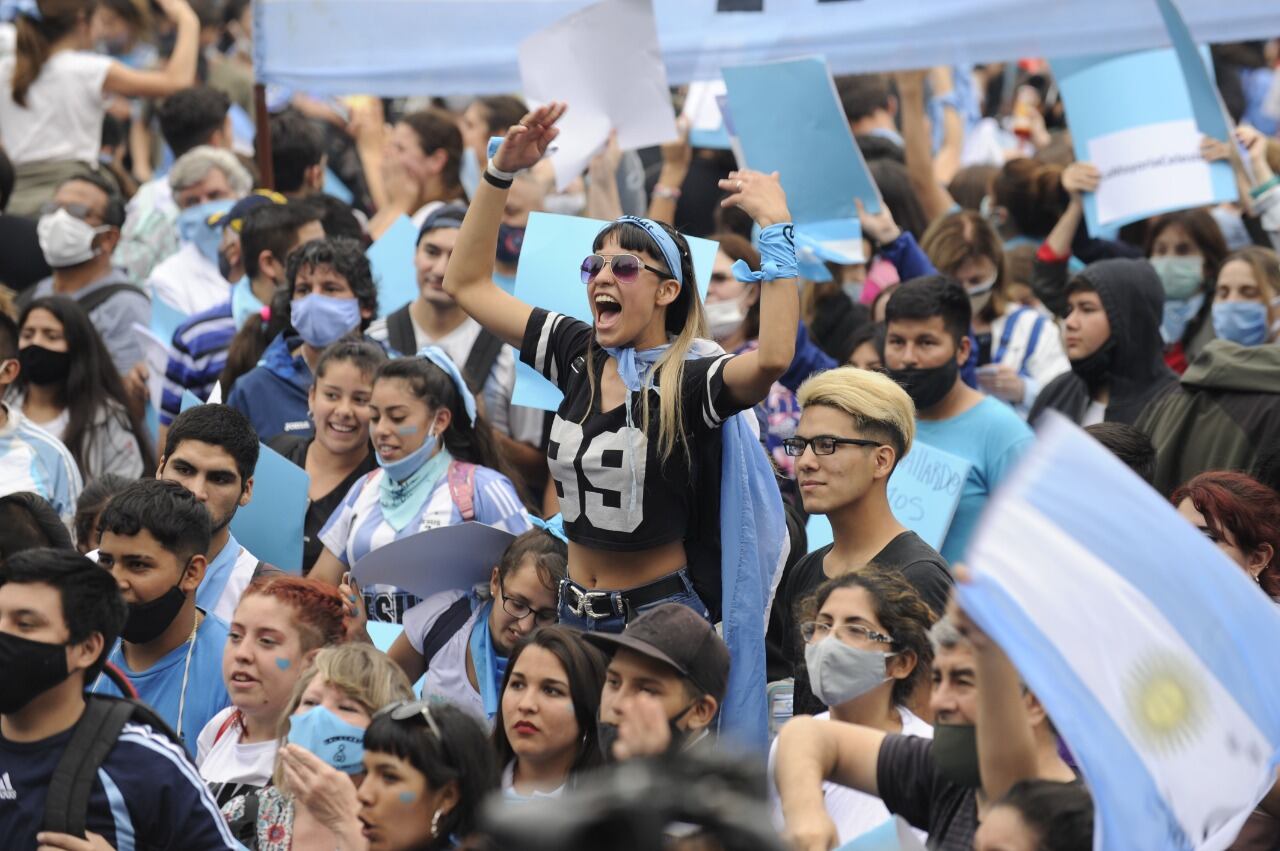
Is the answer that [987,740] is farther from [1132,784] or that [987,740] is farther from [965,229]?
[965,229]

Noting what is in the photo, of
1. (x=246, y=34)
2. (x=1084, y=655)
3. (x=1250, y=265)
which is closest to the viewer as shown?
(x=1084, y=655)

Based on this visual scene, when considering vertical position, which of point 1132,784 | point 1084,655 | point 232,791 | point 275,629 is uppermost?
point 1084,655

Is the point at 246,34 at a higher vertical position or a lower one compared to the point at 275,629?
higher

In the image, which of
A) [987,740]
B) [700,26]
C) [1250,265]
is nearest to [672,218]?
[700,26]

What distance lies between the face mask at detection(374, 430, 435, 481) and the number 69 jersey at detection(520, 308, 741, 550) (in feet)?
3.54

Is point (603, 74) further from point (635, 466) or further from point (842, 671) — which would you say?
point (842, 671)

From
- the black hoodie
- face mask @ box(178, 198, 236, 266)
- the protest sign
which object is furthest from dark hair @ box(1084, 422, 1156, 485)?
face mask @ box(178, 198, 236, 266)

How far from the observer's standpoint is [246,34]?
1359 centimetres

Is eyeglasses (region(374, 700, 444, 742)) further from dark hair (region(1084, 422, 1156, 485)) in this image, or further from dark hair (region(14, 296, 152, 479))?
dark hair (region(14, 296, 152, 479))

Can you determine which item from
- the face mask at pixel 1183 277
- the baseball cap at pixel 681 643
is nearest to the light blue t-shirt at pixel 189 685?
the baseball cap at pixel 681 643

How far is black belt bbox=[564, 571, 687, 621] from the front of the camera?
4.93 meters

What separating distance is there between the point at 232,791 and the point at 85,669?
0.76 meters

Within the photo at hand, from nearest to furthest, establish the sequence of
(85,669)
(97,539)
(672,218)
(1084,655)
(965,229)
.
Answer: (1084,655)
(85,669)
(97,539)
(965,229)
(672,218)

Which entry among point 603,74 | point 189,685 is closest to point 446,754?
point 189,685
